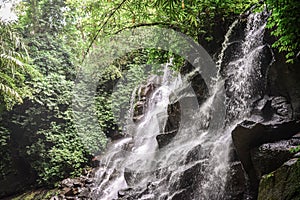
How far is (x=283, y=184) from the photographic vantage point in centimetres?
344

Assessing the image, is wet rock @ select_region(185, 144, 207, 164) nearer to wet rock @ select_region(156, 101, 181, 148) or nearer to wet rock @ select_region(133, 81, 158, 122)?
wet rock @ select_region(156, 101, 181, 148)

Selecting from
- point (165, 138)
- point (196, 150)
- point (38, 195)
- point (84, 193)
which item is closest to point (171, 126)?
point (165, 138)

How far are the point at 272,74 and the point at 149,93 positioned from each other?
27.5ft

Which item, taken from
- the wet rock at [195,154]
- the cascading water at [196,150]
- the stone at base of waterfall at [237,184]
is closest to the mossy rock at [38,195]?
the cascading water at [196,150]

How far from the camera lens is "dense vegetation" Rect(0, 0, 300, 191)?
8.01 m

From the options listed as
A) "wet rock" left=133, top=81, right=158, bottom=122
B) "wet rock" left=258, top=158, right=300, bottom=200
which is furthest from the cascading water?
"wet rock" left=133, top=81, right=158, bottom=122

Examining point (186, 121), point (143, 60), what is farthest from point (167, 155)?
point (143, 60)

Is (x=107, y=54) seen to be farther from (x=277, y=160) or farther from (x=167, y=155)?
(x=277, y=160)

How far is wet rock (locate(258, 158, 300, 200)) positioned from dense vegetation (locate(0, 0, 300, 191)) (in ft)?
14.6

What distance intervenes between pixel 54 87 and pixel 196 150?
867cm

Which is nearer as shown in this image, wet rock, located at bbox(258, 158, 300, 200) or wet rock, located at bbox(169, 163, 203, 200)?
wet rock, located at bbox(258, 158, 300, 200)

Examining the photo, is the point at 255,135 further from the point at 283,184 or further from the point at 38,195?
the point at 38,195

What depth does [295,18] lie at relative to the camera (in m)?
2.75

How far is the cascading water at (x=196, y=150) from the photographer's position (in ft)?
18.6
